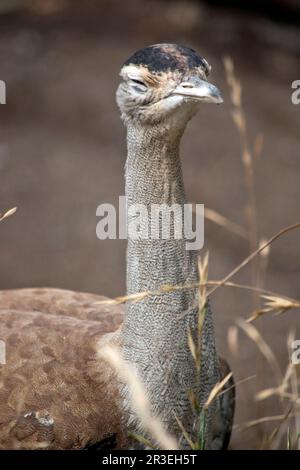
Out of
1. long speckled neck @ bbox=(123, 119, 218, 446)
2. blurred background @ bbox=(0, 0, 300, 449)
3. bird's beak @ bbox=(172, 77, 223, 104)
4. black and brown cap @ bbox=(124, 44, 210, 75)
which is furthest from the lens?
blurred background @ bbox=(0, 0, 300, 449)

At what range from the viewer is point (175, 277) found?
283 centimetres

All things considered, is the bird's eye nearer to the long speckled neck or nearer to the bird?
the bird

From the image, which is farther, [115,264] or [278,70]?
[278,70]

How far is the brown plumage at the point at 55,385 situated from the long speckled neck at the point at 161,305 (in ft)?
0.46

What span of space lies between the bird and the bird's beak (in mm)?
75

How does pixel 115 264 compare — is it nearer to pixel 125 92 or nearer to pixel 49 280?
pixel 49 280

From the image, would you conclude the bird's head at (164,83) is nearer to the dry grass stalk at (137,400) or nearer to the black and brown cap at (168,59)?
the black and brown cap at (168,59)

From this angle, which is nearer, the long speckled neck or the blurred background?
the long speckled neck

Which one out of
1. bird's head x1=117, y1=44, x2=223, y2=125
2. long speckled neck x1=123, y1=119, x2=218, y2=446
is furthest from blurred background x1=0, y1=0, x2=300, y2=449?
bird's head x1=117, y1=44, x2=223, y2=125

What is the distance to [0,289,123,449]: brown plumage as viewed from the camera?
2871mm

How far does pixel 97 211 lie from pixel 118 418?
271 centimetres

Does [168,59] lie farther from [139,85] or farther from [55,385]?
[55,385]

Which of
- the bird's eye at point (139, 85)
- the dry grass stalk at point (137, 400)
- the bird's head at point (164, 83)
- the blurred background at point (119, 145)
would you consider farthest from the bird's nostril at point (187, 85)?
the blurred background at point (119, 145)

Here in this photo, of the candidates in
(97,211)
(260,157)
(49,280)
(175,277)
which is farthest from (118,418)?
(260,157)
